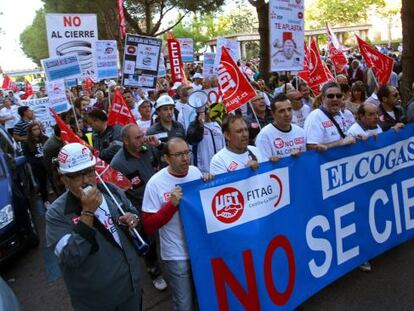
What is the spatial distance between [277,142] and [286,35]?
2.60 meters

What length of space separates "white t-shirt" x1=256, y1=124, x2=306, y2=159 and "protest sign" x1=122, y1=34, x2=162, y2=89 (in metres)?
4.26

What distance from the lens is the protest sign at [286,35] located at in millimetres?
6352

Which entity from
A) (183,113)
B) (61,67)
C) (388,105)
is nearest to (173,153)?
(388,105)

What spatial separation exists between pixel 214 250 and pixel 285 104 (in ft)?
6.22

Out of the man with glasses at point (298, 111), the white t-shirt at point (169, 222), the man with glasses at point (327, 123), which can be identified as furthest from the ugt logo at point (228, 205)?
the man with glasses at point (298, 111)

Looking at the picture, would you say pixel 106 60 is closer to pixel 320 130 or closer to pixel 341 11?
pixel 320 130

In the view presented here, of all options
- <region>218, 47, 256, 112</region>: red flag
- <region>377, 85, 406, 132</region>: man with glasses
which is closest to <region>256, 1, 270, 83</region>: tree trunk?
<region>377, 85, 406, 132</region>: man with glasses

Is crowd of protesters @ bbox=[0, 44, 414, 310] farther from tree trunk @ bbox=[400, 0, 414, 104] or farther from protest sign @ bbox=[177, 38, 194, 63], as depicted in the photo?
protest sign @ bbox=[177, 38, 194, 63]

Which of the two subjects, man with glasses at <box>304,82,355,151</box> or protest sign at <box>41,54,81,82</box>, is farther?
protest sign at <box>41,54,81,82</box>

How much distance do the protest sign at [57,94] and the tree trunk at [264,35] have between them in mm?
8595

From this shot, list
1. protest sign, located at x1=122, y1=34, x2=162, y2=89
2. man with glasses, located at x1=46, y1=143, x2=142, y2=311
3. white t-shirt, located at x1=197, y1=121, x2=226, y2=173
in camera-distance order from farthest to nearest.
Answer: protest sign, located at x1=122, y1=34, x2=162, y2=89 → white t-shirt, located at x1=197, y1=121, x2=226, y2=173 → man with glasses, located at x1=46, y1=143, x2=142, y2=311

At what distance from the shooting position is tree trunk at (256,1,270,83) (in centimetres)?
1483

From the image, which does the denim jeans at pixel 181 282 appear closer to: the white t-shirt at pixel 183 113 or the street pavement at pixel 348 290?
the street pavement at pixel 348 290

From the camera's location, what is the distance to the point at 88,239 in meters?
2.63
